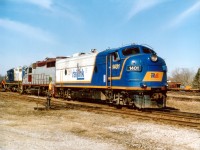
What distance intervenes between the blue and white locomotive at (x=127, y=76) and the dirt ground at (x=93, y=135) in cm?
294

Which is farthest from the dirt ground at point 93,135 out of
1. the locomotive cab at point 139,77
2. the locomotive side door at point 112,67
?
the locomotive side door at point 112,67

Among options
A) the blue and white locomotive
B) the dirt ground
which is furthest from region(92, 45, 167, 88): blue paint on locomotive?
the dirt ground

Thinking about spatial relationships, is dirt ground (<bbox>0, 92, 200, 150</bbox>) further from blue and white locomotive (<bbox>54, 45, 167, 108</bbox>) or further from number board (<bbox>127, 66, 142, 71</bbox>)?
number board (<bbox>127, 66, 142, 71</bbox>)

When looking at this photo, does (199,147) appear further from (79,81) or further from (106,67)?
(79,81)

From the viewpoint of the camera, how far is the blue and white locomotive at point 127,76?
15.1 metres

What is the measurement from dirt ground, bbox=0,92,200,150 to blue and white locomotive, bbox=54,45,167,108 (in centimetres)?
294

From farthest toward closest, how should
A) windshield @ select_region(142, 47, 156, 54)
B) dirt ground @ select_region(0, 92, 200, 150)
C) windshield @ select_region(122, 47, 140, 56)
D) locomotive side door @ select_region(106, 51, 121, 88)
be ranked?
1. locomotive side door @ select_region(106, 51, 121, 88)
2. windshield @ select_region(142, 47, 156, 54)
3. windshield @ select_region(122, 47, 140, 56)
4. dirt ground @ select_region(0, 92, 200, 150)

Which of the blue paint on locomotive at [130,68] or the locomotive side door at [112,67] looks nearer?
the blue paint on locomotive at [130,68]

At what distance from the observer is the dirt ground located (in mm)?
7766

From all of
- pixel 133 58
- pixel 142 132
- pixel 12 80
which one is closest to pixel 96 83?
pixel 133 58

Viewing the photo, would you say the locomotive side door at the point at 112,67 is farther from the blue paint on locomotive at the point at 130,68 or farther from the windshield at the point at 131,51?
the windshield at the point at 131,51

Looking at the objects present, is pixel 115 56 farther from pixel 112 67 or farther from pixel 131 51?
pixel 131 51

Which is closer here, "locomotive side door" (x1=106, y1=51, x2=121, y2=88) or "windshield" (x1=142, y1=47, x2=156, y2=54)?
"windshield" (x1=142, y1=47, x2=156, y2=54)

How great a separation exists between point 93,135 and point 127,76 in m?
6.92
